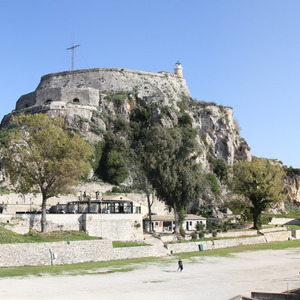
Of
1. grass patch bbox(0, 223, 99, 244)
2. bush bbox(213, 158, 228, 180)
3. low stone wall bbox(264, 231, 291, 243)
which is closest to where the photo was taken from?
grass patch bbox(0, 223, 99, 244)

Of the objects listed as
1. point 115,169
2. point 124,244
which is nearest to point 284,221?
point 115,169

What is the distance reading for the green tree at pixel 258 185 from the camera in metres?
57.0

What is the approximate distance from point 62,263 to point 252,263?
640 inches

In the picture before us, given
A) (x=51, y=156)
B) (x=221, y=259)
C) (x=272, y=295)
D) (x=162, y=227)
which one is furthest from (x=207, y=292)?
(x=162, y=227)

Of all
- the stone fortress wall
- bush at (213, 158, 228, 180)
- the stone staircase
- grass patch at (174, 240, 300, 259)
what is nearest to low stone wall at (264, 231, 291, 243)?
grass patch at (174, 240, 300, 259)

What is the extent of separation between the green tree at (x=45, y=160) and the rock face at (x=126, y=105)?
92.3 feet

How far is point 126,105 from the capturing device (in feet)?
258

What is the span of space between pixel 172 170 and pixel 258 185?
17.1 metres

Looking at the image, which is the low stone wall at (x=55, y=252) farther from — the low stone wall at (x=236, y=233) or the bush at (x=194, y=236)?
the low stone wall at (x=236, y=233)

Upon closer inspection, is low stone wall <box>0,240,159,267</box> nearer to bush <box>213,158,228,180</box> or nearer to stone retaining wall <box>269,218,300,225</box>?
stone retaining wall <box>269,218,300,225</box>

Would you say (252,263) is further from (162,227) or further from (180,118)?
(180,118)

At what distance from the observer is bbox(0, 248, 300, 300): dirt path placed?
2138 cm

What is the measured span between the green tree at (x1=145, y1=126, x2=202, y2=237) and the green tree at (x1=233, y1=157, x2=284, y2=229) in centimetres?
1253

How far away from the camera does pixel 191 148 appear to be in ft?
159
